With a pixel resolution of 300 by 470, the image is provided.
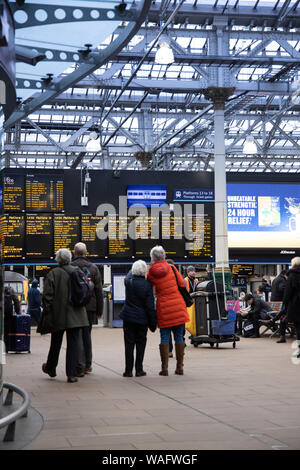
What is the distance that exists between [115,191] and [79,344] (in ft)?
51.6

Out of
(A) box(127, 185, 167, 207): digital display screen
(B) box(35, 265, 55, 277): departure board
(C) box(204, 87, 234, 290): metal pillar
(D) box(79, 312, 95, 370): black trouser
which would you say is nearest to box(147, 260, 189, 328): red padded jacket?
(D) box(79, 312, 95, 370): black trouser

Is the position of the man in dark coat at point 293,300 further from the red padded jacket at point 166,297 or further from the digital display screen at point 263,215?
the digital display screen at point 263,215

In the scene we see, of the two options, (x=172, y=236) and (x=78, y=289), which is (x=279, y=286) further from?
(x=78, y=289)

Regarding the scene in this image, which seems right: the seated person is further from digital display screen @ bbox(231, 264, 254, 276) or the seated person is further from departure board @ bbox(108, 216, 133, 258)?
digital display screen @ bbox(231, 264, 254, 276)

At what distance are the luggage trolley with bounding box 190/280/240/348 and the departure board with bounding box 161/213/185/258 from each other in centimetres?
981

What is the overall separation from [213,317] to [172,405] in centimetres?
745

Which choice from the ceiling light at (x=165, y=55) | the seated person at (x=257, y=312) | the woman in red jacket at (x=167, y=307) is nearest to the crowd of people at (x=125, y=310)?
the woman in red jacket at (x=167, y=307)

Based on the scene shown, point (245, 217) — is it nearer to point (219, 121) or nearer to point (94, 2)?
point (219, 121)

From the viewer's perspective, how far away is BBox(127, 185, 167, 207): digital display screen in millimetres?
24609

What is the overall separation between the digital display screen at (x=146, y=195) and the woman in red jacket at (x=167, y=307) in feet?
48.2

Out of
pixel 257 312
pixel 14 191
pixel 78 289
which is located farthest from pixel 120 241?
pixel 78 289

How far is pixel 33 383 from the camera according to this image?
908 centimetres
